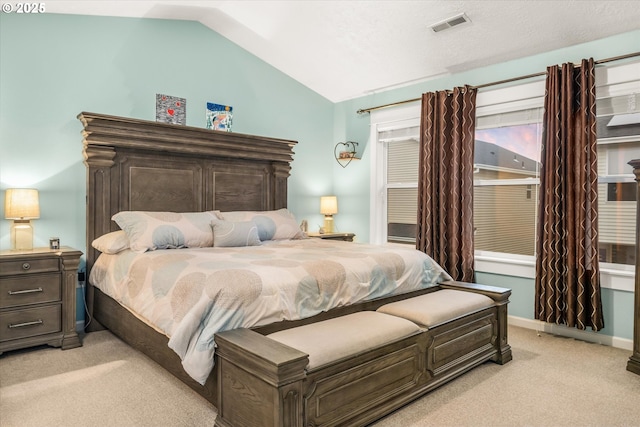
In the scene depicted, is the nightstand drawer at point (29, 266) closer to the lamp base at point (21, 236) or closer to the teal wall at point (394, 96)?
the lamp base at point (21, 236)

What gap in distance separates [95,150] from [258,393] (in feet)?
8.97

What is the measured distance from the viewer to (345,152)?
525 centimetres

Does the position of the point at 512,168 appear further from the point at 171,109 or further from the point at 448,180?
the point at 171,109

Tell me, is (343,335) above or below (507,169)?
below

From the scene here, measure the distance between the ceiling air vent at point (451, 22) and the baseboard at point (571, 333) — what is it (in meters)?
2.60

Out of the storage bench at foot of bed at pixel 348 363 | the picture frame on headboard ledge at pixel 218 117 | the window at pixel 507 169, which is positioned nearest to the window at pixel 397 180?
the window at pixel 507 169

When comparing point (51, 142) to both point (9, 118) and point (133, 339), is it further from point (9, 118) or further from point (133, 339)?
point (133, 339)

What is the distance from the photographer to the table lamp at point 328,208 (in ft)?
16.9

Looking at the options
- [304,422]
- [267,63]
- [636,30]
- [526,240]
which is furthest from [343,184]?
[304,422]

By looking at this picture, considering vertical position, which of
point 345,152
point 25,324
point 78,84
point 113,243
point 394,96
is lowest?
point 25,324

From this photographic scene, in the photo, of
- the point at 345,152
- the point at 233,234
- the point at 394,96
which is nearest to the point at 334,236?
the point at 345,152

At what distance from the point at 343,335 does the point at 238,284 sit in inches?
21.9

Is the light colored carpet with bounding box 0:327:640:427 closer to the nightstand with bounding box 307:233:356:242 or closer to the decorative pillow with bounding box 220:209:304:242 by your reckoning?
the decorative pillow with bounding box 220:209:304:242

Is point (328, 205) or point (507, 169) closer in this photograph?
point (507, 169)
